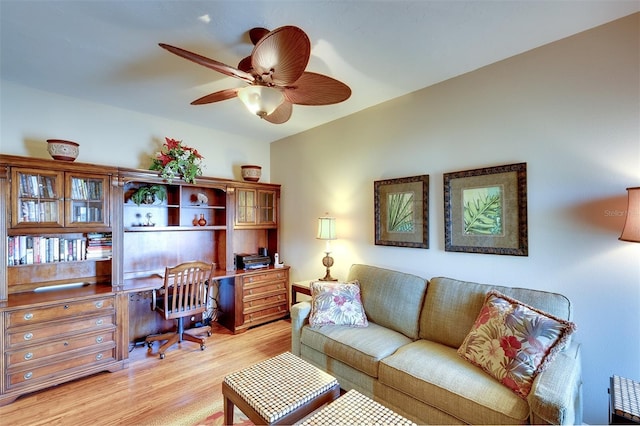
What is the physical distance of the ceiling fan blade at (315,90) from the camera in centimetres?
176

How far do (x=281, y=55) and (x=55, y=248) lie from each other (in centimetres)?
282

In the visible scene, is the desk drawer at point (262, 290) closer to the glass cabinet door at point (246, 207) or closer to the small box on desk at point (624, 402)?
the glass cabinet door at point (246, 207)

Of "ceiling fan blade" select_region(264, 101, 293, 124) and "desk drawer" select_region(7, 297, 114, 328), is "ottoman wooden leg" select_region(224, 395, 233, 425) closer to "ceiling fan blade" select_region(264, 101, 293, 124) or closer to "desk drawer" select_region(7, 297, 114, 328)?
"desk drawer" select_region(7, 297, 114, 328)

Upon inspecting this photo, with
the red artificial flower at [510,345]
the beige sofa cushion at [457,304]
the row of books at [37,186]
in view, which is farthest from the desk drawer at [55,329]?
the red artificial flower at [510,345]

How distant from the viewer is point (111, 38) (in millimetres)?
1974

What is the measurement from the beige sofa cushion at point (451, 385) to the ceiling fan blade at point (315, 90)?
6.08 ft

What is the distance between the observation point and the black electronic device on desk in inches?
151

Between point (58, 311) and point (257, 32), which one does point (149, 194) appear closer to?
point (58, 311)

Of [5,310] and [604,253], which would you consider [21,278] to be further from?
[604,253]

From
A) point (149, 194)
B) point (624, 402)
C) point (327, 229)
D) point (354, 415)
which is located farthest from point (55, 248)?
point (624, 402)

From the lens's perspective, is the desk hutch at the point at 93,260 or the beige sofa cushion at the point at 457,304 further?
the desk hutch at the point at 93,260

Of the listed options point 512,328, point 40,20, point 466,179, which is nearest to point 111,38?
point 40,20

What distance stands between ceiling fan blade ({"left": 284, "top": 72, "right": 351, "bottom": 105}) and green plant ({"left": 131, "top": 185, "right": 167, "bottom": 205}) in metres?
2.15

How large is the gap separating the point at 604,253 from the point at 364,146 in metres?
2.19
